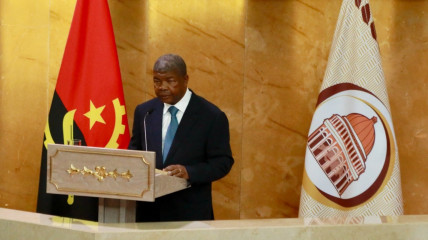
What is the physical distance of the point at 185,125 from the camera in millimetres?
4457

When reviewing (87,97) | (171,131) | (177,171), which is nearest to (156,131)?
(171,131)

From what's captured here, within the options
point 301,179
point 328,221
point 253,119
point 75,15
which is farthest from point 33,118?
point 328,221

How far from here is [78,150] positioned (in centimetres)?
361

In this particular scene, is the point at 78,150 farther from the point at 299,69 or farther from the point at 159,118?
the point at 299,69

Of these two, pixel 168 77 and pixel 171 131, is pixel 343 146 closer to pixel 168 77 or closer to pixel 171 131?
pixel 171 131

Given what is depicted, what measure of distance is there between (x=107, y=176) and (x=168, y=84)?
35.1 inches

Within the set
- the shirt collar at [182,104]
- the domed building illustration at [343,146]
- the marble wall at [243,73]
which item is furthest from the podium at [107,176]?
the marble wall at [243,73]

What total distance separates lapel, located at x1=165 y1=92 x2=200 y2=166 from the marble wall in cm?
141

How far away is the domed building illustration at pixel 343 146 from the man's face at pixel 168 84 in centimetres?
143

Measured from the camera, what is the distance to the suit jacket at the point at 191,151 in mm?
4324

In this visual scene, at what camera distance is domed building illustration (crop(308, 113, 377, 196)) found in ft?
17.7

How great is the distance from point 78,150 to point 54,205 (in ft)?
6.63

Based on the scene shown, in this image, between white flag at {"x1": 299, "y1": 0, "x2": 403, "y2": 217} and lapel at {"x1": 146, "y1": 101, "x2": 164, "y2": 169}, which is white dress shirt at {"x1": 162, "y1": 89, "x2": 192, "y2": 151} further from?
white flag at {"x1": 299, "y1": 0, "x2": 403, "y2": 217}

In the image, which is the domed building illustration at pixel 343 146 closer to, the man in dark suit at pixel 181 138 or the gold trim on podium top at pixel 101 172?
the man in dark suit at pixel 181 138
